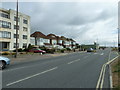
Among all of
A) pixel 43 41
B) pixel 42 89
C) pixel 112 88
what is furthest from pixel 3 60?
pixel 43 41

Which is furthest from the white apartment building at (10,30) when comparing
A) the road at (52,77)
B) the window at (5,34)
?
the road at (52,77)

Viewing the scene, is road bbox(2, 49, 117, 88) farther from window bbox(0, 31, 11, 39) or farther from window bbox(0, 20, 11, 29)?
window bbox(0, 20, 11, 29)

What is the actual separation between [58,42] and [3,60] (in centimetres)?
8730

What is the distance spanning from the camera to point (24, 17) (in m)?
49.9

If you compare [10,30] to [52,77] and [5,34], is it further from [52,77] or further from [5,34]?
[52,77]

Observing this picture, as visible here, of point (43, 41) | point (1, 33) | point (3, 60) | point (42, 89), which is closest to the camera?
point (42, 89)

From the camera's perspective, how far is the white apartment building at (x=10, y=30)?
40.3 metres

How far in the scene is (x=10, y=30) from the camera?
142ft

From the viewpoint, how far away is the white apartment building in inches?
1587

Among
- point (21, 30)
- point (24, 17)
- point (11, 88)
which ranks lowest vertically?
point (11, 88)

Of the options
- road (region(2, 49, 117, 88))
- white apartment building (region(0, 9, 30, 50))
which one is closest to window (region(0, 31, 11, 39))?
white apartment building (region(0, 9, 30, 50))

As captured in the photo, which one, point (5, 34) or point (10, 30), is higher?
point (10, 30)

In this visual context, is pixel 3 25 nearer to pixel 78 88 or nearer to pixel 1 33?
pixel 1 33

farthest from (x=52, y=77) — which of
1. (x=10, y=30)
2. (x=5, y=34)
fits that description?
(x=10, y=30)
